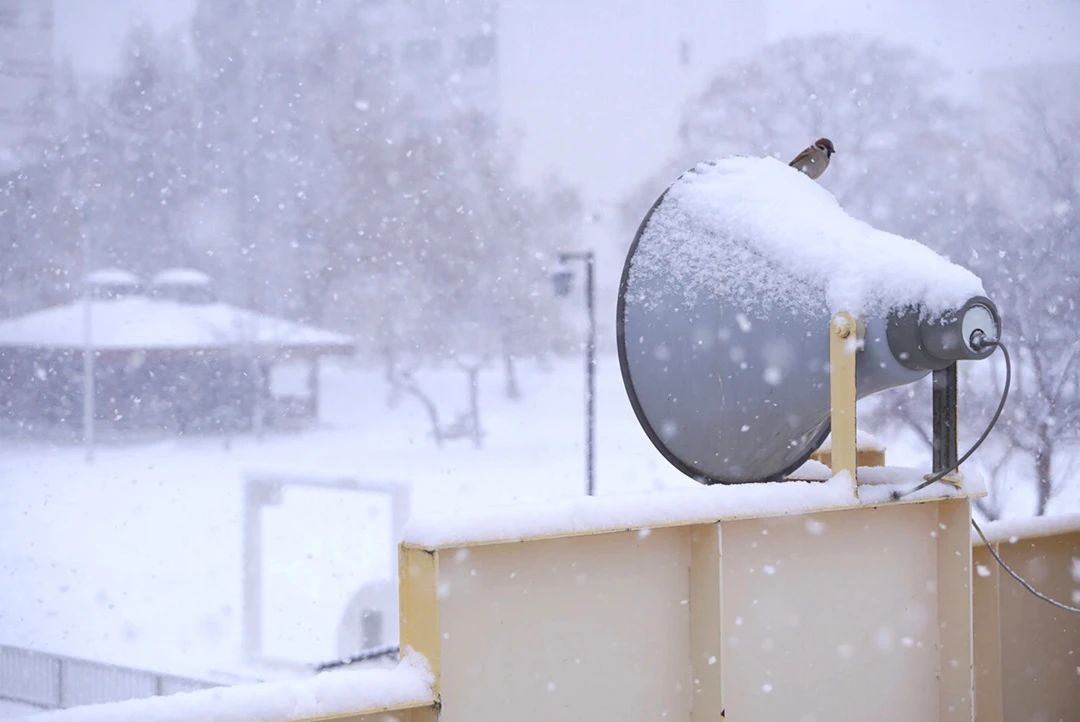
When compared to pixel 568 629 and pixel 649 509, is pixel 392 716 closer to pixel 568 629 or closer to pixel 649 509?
pixel 568 629

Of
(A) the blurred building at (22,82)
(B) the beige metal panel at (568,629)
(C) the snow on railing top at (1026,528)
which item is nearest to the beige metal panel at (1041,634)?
(C) the snow on railing top at (1026,528)

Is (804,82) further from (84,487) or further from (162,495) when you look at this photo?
(84,487)

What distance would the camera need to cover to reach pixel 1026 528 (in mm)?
4273

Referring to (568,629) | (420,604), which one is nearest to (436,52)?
(568,629)

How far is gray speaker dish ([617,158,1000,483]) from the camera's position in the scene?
3.60 m

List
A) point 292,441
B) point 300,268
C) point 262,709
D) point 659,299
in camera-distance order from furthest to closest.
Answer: point 300,268 < point 292,441 < point 659,299 < point 262,709

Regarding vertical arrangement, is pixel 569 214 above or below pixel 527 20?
below

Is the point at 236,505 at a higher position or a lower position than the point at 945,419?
lower

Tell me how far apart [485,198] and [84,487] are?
24.7 meters

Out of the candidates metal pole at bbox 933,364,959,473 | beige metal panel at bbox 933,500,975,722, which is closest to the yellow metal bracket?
metal pole at bbox 933,364,959,473

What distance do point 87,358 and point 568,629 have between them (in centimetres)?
4387

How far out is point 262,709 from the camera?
2.20 m

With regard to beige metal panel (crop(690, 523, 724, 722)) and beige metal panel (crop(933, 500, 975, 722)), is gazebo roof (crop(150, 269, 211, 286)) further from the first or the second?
beige metal panel (crop(690, 523, 724, 722))

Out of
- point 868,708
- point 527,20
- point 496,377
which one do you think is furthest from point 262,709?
point 527,20
